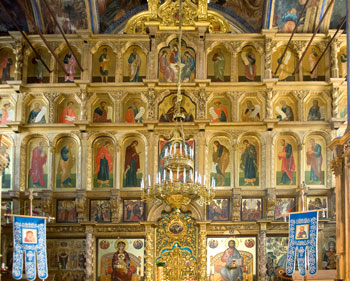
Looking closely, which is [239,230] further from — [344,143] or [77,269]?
[344,143]

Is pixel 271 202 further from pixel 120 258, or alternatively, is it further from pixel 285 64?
pixel 120 258

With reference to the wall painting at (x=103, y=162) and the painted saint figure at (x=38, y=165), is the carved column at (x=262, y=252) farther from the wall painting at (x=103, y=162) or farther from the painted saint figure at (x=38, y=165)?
the painted saint figure at (x=38, y=165)

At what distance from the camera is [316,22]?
20641mm

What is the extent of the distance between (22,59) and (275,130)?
28.0 ft

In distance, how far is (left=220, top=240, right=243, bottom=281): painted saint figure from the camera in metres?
19.2

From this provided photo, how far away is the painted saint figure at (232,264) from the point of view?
1920 centimetres

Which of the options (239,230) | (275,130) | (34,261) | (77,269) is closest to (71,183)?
(77,269)

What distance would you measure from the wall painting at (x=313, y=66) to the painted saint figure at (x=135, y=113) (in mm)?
5483

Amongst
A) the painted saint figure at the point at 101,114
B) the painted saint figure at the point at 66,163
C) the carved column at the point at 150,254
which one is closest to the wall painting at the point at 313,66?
the painted saint figure at the point at 101,114

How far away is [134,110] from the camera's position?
20547 mm

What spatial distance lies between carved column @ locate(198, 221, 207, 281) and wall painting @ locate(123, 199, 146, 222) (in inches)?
75.8

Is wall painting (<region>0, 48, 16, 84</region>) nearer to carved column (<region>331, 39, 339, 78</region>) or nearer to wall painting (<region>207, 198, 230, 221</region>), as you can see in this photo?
wall painting (<region>207, 198, 230, 221</region>)

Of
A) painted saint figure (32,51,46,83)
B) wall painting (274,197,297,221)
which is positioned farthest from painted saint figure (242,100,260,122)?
painted saint figure (32,51,46,83)

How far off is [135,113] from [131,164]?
1699mm
